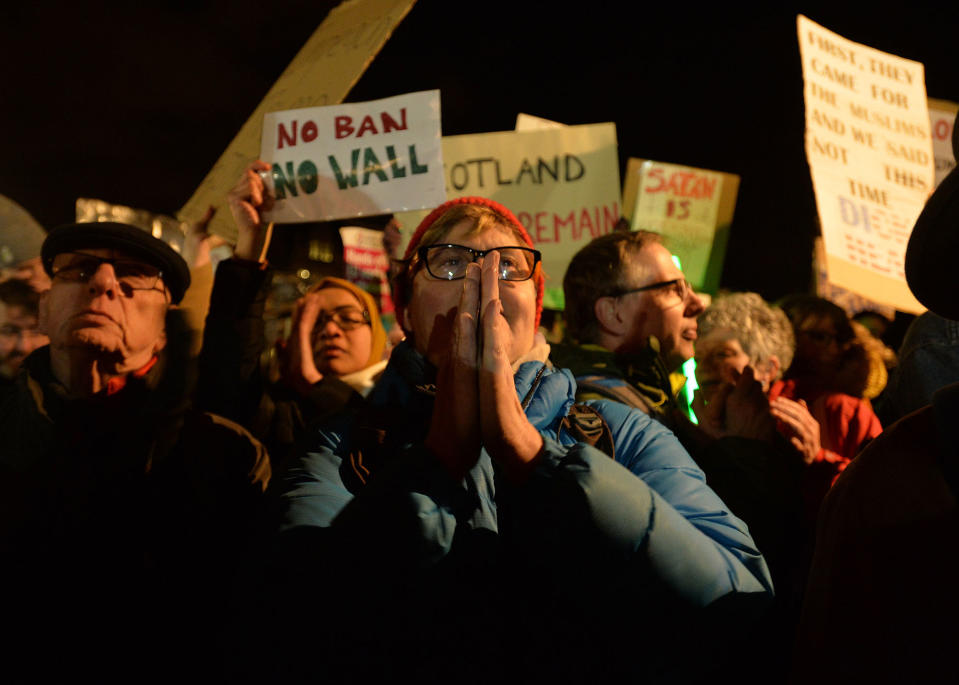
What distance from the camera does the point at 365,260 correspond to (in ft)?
17.3

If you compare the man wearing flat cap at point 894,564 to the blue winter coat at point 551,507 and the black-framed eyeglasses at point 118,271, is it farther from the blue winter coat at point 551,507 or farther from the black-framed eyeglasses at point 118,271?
the black-framed eyeglasses at point 118,271

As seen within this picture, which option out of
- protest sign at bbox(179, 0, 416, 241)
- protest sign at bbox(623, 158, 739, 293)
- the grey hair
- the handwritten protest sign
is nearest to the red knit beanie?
protest sign at bbox(179, 0, 416, 241)

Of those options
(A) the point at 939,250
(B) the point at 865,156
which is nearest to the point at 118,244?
(A) the point at 939,250

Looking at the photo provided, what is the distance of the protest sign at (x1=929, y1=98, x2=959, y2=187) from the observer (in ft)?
14.7

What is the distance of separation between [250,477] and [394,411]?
0.75 metres

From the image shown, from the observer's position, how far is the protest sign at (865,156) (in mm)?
3494

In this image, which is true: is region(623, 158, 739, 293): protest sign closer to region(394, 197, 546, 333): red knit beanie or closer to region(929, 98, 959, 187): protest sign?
region(929, 98, 959, 187): protest sign

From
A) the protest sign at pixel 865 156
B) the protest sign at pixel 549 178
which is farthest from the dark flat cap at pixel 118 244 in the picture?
the protest sign at pixel 865 156

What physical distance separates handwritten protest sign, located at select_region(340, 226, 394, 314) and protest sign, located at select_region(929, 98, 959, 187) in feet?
11.7

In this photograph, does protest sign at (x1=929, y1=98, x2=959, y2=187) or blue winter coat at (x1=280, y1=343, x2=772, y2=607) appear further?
protest sign at (x1=929, y1=98, x2=959, y2=187)

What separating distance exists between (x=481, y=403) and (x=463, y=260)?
1.82ft

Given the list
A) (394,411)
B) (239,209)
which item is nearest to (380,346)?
(239,209)

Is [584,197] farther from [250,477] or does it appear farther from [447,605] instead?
[447,605]

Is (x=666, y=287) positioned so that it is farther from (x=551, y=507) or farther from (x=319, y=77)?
(x=319, y=77)
